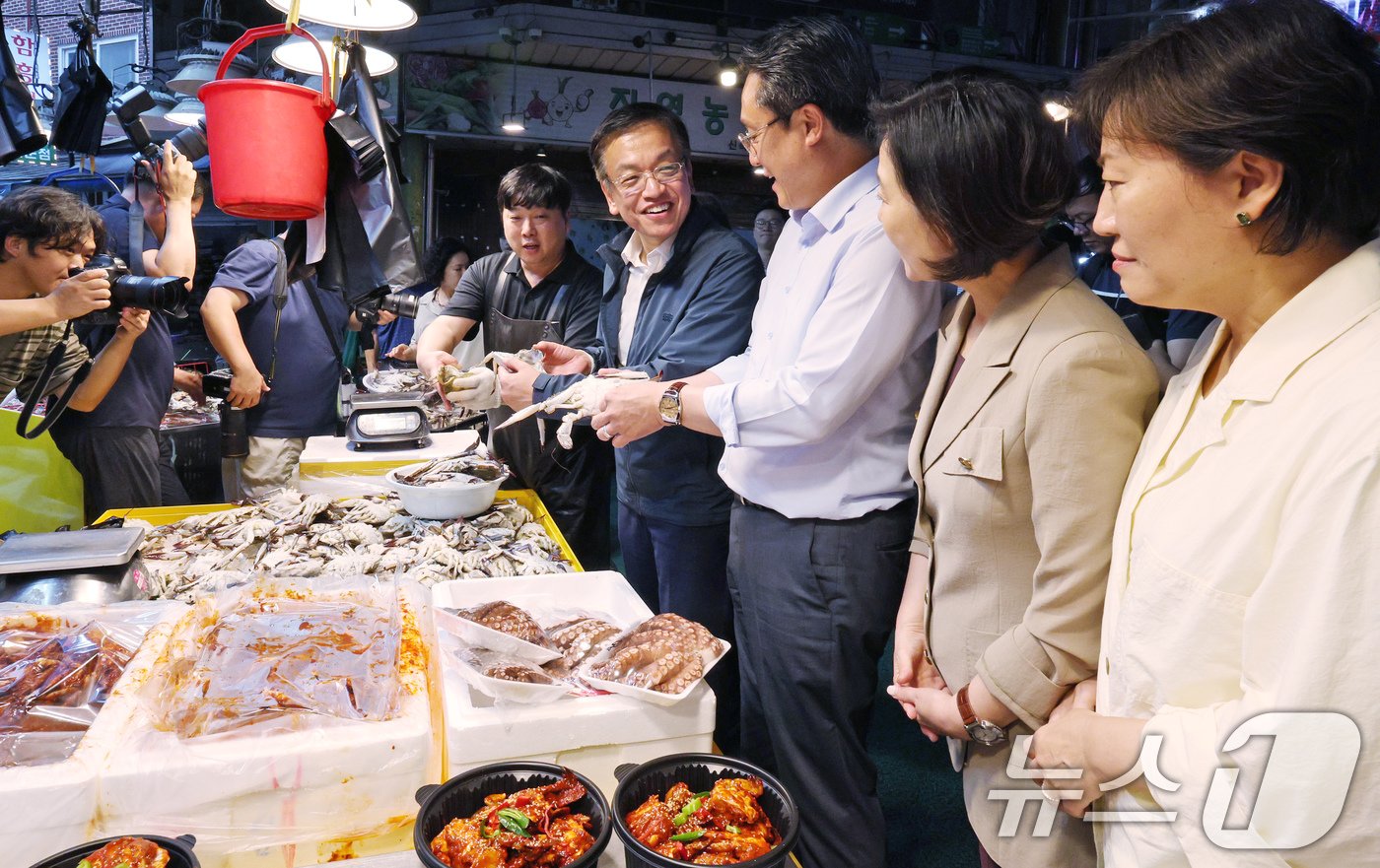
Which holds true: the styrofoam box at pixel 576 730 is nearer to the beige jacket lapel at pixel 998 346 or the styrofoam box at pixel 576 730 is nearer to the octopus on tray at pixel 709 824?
the octopus on tray at pixel 709 824

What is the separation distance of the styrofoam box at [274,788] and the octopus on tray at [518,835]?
208 mm

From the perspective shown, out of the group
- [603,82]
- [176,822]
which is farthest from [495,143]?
[176,822]

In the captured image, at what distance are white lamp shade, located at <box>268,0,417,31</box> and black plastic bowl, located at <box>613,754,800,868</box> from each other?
1725 millimetres

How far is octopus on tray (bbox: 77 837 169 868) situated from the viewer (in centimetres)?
88

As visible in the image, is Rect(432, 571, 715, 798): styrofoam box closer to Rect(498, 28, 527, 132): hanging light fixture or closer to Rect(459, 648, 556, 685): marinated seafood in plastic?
Rect(459, 648, 556, 685): marinated seafood in plastic

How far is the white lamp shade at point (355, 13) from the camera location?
1.84m

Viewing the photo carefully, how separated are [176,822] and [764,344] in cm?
136

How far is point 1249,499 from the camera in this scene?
2.75 feet

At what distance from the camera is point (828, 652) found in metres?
1.68

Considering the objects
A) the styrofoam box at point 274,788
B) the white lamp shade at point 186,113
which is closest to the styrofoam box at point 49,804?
the styrofoam box at point 274,788

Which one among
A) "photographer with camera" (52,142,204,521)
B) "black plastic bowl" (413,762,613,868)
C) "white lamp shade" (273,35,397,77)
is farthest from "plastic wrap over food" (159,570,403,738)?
"photographer with camera" (52,142,204,521)

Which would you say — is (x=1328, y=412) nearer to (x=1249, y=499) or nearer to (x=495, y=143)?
(x=1249, y=499)

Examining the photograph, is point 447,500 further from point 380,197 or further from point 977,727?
point 977,727

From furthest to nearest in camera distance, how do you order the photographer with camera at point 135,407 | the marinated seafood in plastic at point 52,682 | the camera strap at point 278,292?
the camera strap at point 278,292, the photographer with camera at point 135,407, the marinated seafood in plastic at point 52,682
